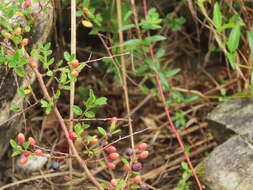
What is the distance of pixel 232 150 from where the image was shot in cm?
184

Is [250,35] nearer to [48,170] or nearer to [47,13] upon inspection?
[47,13]

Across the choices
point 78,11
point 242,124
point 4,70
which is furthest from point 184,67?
point 4,70

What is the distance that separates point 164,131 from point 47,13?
1.02 metres

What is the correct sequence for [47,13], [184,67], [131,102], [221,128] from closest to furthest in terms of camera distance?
[47,13] → [221,128] → [131,102] → [184,67]

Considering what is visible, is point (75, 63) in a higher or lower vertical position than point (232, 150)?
higher

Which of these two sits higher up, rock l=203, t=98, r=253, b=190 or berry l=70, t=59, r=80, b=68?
berry l=70, t=59, r=80, b=68

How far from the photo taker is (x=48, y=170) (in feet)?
6.99

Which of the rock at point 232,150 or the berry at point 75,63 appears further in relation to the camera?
the rock at point 232,150

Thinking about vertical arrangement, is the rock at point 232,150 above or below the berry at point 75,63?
below

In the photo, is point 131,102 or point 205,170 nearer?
point 205,170

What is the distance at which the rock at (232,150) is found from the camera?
1739 millimetres

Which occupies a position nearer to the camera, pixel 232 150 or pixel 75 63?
pixel 75 63

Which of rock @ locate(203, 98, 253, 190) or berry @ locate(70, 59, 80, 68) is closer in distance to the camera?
berry @ locate(70, 59, 80, 68)

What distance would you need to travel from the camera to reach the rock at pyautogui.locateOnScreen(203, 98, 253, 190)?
1.74 m
